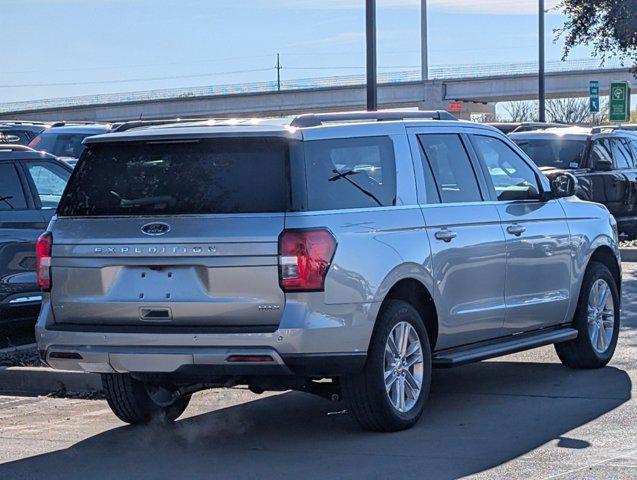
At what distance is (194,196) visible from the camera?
7.50 meters

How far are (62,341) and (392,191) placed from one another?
219 centimetres

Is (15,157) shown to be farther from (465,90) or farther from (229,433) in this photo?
(465,90)

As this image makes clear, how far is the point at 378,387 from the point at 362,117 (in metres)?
1.78

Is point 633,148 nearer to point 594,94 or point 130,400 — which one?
point 594,94


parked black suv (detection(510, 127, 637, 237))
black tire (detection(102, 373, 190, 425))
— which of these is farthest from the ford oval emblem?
parked black suv (detection(510, 127, 637, 237))

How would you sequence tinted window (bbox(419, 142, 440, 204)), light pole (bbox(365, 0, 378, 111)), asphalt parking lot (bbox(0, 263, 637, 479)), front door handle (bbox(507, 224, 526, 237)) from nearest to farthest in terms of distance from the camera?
asphalt parking lot (bbox(0, 263, 637, 479))
tinted window (bbox(419, 142, 440, 204))
front door handle (bbox(507, 224, 526, 237))
light pole (bbox(365, 0, 378, 111))

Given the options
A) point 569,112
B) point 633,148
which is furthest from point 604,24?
point 569,112

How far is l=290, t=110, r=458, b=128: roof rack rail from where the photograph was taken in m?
7.78

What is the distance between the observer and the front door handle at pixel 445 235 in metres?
8.23

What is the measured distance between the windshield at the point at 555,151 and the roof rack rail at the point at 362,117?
39.7 ft

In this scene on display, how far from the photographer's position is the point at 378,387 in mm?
7566

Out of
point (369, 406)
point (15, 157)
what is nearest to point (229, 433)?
point (369, 406)

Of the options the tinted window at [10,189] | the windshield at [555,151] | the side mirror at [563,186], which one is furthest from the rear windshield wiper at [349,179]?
the windshield at [555,151]

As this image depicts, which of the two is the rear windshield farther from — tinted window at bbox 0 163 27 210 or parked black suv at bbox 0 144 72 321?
tinted window at bbox 0 163 27 210
